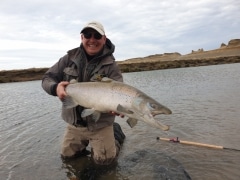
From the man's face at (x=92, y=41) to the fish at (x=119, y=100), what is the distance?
2.87 feet

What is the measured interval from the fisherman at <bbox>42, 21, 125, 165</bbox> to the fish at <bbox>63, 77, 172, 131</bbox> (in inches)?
19.4

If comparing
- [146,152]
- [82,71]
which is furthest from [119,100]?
[146,152]

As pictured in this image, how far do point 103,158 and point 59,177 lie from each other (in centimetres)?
101

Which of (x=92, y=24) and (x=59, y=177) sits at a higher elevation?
(x=92, y=24)

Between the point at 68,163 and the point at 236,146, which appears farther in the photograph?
the point at 236,146

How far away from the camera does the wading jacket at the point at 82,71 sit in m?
5.65

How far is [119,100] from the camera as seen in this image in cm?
446

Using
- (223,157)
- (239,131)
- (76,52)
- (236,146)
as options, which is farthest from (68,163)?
(239,131)

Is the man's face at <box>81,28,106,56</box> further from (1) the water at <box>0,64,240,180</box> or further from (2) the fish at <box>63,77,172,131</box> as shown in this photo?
(1) the water at <box>0,64,240,180</box>

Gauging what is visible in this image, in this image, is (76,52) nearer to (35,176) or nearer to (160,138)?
(35,176)

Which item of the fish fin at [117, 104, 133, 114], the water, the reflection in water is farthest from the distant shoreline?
the fish fin at [117, 104, 133, 114]

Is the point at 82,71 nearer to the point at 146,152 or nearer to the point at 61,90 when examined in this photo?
the point at 61,90

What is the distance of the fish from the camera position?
4.25m

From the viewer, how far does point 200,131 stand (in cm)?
875
